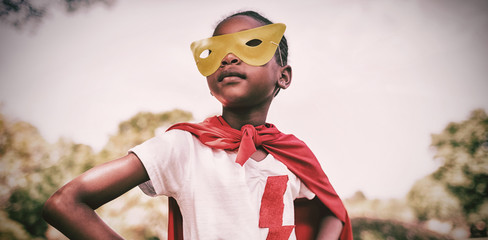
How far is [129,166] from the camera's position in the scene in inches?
29.4

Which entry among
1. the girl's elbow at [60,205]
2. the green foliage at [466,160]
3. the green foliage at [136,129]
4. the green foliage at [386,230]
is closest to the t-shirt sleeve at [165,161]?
the girl's elbow at [60,205]

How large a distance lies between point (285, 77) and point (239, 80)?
0.85 feet

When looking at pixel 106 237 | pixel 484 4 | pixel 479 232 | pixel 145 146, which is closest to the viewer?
pixel 106 237

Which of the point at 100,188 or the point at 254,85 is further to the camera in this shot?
the point at 254,85

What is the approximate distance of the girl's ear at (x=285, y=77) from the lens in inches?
44.6

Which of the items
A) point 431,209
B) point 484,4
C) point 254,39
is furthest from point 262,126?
point 484,4

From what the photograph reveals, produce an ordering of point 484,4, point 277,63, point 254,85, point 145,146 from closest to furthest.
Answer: point 145,146
point 254,85
point 277,63
point 484,4

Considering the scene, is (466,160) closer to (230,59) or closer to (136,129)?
(230,59)

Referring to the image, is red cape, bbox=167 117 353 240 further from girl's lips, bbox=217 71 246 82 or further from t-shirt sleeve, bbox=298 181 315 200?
girl's lips, bbox=217 71 246 82

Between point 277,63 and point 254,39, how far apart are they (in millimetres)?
131

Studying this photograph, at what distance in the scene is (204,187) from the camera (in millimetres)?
838

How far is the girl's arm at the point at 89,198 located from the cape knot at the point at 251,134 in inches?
13.0

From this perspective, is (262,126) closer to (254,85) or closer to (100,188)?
(254,85)

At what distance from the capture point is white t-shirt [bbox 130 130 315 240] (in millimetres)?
799
